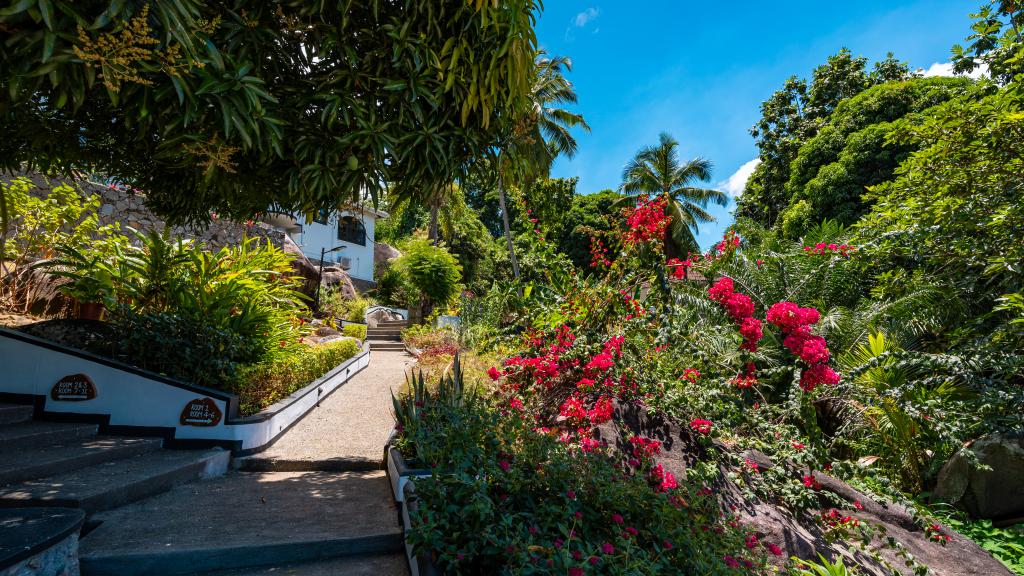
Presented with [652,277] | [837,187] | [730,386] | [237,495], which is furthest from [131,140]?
[837,187]

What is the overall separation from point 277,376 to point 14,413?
2.51 m

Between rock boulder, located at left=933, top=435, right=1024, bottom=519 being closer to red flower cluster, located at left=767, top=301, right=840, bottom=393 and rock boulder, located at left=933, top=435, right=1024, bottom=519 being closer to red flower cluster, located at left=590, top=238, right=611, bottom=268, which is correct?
red flower cluster, located at left=767, top=301, right=840, bottom=393

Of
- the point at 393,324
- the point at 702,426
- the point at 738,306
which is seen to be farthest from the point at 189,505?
the point at 393,324

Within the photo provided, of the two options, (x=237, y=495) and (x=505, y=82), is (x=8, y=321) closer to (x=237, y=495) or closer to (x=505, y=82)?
(x=237, y=495)

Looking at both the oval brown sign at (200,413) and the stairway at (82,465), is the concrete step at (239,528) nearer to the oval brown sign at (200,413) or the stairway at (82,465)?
the stairway at (82,465)

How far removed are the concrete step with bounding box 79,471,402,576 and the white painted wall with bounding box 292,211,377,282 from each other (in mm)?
19587

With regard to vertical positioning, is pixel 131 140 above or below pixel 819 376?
above

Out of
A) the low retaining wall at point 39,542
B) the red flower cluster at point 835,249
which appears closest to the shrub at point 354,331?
the low retaining wall at point 39,542

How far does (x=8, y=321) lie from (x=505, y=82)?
6.67 meters

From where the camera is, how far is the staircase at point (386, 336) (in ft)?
53.9

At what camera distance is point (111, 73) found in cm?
203

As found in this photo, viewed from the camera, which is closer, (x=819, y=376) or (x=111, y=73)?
(x=111, y=73)

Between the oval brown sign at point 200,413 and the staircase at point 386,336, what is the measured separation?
37.8 feet

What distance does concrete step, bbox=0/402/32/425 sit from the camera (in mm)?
4141
